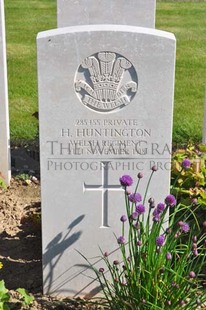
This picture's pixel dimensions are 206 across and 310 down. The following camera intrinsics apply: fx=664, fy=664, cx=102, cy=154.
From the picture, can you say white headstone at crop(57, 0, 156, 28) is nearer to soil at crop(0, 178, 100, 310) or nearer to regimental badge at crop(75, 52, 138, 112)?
soil at crop(0, 178, 100, 310)

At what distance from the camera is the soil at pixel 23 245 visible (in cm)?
394

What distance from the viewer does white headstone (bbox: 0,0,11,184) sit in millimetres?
5375

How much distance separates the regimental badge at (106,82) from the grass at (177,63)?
2.98 m

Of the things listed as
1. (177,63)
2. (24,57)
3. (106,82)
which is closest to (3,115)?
(106,82)

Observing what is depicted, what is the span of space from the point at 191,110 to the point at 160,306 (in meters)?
4.46

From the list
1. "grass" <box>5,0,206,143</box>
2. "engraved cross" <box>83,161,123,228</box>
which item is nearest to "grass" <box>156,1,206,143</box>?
"grass" <box>5,0,206,143</box>

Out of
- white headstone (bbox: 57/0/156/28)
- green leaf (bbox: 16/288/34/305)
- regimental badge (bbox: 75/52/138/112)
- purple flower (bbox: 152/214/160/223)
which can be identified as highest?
white headstone (bbox: 57/0/156/28)

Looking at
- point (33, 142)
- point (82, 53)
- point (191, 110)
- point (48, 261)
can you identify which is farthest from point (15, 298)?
point (191, 110)

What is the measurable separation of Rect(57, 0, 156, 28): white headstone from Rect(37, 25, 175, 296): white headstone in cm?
236

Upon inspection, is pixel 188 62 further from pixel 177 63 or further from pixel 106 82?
pixel 106 82

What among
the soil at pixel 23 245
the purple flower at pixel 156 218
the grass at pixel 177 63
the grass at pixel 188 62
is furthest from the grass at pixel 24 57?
the purple flower at pixel 156 218

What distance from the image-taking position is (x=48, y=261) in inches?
156

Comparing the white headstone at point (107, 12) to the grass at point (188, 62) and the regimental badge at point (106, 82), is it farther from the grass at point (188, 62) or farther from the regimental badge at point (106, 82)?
the regimental badge at point (106, 82)

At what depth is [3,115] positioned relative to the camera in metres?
5.46
